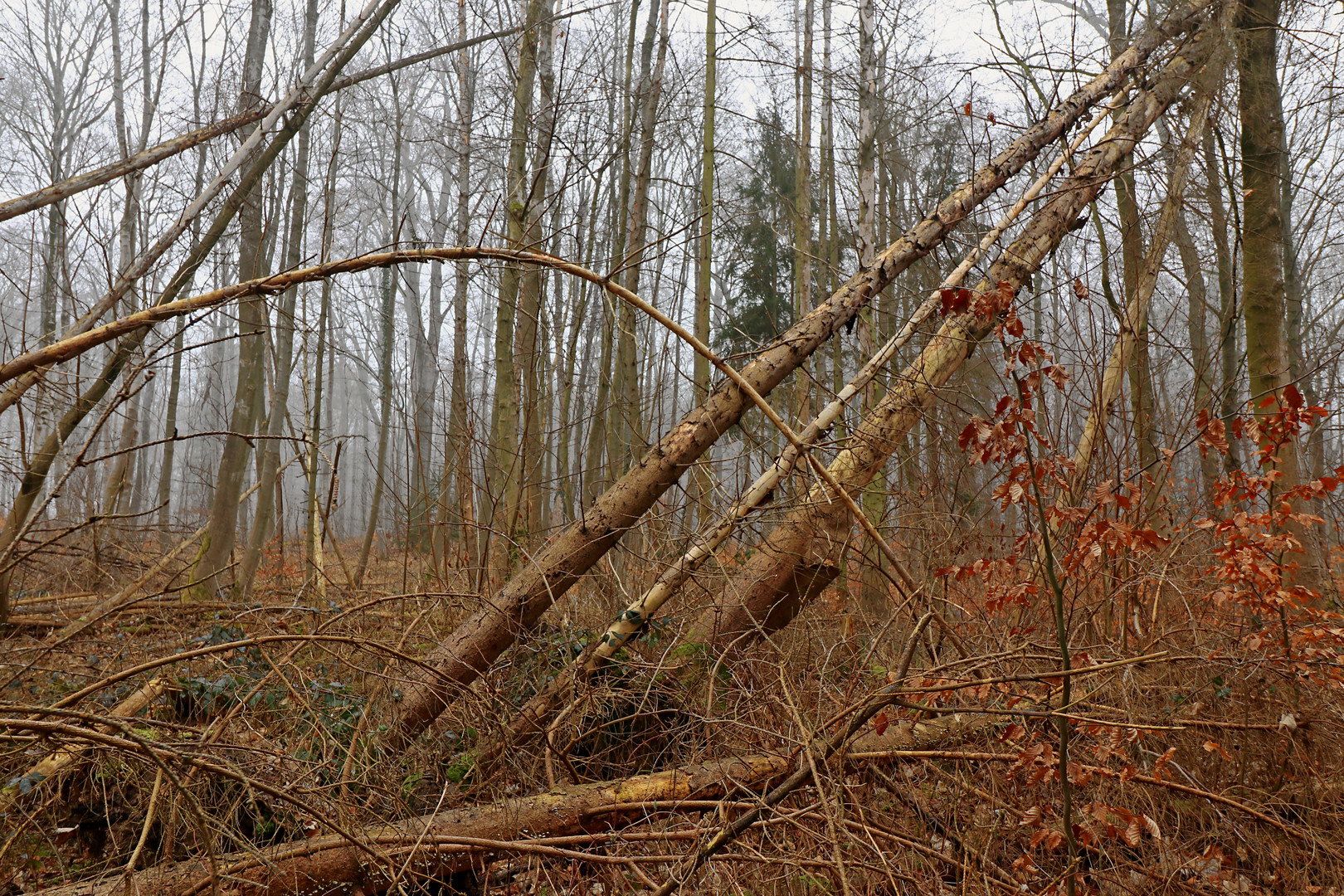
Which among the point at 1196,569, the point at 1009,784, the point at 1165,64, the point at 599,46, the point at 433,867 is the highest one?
the point at 599,46

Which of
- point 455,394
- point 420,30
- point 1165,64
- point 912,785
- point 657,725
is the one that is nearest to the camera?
point 912,785

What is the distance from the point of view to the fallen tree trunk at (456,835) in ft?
9.39

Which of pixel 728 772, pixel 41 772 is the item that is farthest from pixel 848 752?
pixel 41 772

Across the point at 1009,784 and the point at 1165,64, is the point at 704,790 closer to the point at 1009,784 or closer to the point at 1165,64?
the point at 1009,784

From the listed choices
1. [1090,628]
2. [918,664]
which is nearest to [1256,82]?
[1090,628]

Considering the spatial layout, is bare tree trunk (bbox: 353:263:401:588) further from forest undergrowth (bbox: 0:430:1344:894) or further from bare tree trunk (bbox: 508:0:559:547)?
forest undergrowth (bbox: 0:430:1344:894)

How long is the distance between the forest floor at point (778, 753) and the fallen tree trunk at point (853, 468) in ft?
0.89

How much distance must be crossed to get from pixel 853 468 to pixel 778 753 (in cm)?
172

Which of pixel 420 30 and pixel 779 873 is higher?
pixel 420 30

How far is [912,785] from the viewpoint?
3.70 meters

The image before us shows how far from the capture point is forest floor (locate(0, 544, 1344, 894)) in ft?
9.66

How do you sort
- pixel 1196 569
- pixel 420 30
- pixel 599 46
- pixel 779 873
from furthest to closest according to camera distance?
pixel 420 30 → pixel 599 46 → pixel 1196 569 → pixel 779 873

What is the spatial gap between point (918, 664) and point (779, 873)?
2.15m

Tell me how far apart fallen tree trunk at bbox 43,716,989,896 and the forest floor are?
0.08 m
